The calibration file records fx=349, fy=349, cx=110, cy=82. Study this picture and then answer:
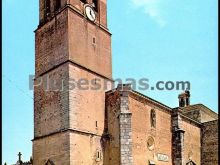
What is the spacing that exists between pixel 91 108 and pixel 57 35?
5557mm

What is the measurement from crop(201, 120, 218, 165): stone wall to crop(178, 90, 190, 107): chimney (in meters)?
11.1

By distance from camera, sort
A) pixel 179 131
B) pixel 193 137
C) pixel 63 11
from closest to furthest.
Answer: pixel 63 11 → pixel 179 131 → pixel 193 137

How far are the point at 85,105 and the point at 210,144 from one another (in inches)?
600

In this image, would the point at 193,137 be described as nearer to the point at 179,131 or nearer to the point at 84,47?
the point at 179,131

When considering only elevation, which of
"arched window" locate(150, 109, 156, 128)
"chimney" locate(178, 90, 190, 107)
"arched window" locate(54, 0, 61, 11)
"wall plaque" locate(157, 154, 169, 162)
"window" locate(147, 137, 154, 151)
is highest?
"arched window" locate(54, 0, 61, 11)

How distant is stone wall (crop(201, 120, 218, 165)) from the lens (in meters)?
32.2

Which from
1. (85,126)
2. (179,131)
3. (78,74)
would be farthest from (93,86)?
(179,131)

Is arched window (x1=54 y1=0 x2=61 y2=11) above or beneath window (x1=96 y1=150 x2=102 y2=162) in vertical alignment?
above

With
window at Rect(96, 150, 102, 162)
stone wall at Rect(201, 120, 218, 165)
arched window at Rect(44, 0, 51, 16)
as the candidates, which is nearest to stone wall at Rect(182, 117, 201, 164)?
stone wall at Rect(201, 120, 218, 165)

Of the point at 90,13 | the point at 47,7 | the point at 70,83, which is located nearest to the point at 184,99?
the point at 90,13

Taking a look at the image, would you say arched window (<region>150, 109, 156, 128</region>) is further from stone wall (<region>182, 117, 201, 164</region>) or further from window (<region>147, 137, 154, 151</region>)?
stone wall (<region>182, 117, 201, 164</region>)

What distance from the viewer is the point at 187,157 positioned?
29406 millimetres

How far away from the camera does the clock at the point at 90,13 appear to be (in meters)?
25.2

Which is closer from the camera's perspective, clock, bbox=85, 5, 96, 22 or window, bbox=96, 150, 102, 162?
window, bbox=96, 150, 102, 162
